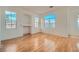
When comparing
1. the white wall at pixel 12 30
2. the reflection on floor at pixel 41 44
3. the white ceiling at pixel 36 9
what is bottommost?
the reflection on floor at pixel 41 44

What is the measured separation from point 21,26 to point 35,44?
435 millimetres

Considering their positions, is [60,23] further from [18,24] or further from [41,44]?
[18,24]

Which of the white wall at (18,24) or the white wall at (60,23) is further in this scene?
the white wall at (60,23)

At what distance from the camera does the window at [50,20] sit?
1899 mm

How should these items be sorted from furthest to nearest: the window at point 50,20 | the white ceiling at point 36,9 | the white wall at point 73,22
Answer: the window at point 50,20 < the white wall at point 73,22 < the white ceiling at point 36,9

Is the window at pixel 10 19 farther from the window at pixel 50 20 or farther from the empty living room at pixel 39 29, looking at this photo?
the window at pixel 50 20

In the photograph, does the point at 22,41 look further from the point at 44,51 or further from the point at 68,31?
the point at 68,31

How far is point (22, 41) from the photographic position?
1.77 meters

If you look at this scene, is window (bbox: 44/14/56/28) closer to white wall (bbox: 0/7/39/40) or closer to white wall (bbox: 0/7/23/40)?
white wall (bbox: 0/7/39/40)

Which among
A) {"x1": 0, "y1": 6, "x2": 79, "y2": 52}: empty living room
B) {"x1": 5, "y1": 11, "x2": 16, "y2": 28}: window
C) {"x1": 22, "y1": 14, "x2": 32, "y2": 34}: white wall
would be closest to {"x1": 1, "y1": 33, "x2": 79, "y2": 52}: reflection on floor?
{"x1": 0, "y1": 6, "x2": 79, "y2": 52}: empty living room

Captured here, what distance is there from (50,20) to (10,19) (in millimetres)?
777

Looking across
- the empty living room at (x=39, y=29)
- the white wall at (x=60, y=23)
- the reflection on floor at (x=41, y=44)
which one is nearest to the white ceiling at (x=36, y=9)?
the empty living room at (x=39, y=29)
